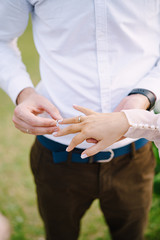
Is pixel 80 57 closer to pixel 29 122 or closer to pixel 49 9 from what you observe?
pixel 49 9

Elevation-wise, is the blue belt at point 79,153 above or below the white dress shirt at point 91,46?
below

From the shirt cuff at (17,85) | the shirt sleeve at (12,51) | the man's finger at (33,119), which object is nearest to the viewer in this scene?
the man's finger at (33,119)

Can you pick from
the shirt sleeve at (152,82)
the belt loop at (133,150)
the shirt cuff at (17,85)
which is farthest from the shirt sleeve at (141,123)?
the shirt cuff at (17,85)

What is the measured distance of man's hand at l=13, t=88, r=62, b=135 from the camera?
104 cm

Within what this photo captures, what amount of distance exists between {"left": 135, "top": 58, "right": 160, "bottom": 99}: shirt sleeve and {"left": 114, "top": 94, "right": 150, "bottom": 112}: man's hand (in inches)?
2.5

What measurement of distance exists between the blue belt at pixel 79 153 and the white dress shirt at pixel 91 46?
47 millimetres

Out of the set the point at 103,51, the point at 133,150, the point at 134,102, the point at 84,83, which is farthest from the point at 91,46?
the point at 133,150

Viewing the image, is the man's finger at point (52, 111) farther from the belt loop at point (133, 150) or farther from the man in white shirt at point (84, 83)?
the belt loop at point (133, 150)

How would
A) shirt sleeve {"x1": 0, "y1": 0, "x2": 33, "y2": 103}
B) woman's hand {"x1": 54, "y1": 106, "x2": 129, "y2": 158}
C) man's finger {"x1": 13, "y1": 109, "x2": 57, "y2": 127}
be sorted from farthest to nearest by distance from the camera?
shirt sleeve {"x1": 0, "y1": 0, "x2": 33, "y2": 103} < man's finger {"x1": 13, "y1": 109, "x2": 57, "y2": 127} < woman's hand {"x1": 54, "y1": 106, "x2": 129, "y2": 158}

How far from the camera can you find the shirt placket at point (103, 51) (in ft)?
3.39

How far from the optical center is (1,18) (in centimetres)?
116

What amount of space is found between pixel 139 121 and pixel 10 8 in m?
0.71

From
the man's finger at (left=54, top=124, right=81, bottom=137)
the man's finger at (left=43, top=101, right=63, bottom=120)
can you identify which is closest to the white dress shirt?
the man's finger at (left=43, top=101, right=63, bottom=120)

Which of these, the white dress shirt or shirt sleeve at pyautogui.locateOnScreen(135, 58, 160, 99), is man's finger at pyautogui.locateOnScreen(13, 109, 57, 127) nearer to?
the white dress shirt
